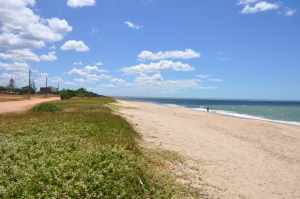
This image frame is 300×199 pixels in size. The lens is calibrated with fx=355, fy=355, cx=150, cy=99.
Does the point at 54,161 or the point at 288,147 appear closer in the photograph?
the point at 54,161

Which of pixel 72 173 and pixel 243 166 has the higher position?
pixel 72 173

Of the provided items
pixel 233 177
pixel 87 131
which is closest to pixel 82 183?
pixel 233 177

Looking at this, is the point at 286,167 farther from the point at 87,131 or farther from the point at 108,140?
the point at 87,131

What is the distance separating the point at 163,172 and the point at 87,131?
532cm

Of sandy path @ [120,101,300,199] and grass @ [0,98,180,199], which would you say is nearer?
grass @ [0,98,180,199]

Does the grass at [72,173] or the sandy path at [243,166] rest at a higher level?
the grass at [72,173]

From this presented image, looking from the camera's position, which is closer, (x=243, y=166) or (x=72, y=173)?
(x=72, y=173)

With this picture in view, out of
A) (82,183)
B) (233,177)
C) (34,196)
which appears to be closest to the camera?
(34,196)

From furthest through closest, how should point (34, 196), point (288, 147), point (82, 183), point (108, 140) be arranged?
point (288, 147) → point (108, 140) → point (82, 183) → point (34, 196)

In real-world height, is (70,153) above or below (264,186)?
above

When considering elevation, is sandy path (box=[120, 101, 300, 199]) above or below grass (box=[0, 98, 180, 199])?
below

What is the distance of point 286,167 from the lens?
1234cm

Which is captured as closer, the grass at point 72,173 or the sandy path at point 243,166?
the grass at point 72,173

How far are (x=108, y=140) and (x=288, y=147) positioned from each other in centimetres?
1019
